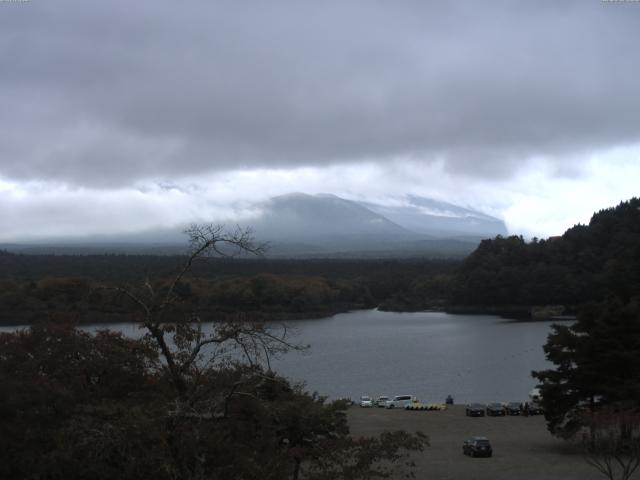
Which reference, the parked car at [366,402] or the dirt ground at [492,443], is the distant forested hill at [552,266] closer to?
the parked car at [366,402]

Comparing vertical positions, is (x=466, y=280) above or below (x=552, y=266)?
below

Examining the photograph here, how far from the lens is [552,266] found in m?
66.6

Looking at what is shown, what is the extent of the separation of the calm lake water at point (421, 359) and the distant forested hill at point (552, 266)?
7.25 meters

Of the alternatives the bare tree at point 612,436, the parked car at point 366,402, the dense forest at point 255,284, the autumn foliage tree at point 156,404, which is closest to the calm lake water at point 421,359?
the parked car at point 366,402

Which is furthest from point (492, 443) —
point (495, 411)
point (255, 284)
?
point (255, 284)

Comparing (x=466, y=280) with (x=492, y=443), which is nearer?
(x=492, y=443)

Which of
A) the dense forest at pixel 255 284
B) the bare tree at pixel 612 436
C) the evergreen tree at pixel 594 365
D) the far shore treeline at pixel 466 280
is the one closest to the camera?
the bare tree at pixel 612 436

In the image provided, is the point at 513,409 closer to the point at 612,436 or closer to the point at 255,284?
the point at 612,436

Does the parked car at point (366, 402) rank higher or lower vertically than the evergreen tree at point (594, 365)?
lower

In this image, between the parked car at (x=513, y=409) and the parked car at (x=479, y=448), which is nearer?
the parked car at (x=479, y=448)

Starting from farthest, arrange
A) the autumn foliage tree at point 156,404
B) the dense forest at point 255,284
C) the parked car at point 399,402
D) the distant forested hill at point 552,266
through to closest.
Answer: the distant forested hill at point 552,266 → the dense forest at point 255,284 → the parked car at point 399,402 → the autumn foliage tree at point 156,404

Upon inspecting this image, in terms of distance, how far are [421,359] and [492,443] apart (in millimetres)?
22516

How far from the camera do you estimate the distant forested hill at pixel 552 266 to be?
211 feet

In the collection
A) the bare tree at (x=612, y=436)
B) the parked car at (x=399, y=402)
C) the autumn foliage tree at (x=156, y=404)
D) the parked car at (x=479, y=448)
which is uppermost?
the autumn foliage tree at (x=156, y=404)
